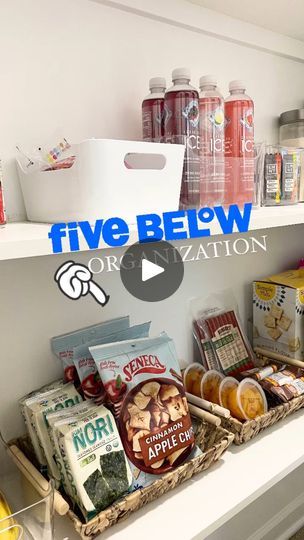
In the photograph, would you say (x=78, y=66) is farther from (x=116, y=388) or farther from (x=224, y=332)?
(x=224, y=332)

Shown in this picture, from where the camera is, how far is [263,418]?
994 mm

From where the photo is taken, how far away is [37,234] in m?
0.65

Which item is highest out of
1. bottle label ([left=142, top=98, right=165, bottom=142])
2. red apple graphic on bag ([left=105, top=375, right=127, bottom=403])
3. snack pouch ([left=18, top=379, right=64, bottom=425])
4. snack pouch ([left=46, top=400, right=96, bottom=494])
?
bottle label ([left=142, top=98, right=165, bottom=142])

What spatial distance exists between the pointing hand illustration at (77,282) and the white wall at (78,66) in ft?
0.52

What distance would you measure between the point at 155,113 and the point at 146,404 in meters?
0.58

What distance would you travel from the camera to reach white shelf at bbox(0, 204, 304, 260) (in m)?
0.59

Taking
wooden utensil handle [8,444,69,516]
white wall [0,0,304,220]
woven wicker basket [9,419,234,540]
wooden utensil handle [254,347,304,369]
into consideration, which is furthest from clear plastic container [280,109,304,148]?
wooden utensil handle [8,444,69,516]

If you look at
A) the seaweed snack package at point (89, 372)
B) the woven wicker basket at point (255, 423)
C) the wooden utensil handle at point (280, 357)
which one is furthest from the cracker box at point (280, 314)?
the seaweed snack package at point (89, 372)

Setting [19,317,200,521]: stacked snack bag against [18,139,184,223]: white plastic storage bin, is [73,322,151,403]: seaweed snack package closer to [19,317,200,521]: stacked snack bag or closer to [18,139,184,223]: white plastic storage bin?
[19,317,200,521]: stacked snack bag

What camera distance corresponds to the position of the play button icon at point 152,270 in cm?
106

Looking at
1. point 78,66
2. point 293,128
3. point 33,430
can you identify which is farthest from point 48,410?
point 293,128

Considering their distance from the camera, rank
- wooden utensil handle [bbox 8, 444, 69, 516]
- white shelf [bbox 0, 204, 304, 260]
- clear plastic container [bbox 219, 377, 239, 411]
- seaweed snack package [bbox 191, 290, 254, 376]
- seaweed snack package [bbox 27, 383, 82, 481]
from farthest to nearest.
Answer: seaweed snack package [bbox 191, 290, 254, 376] < clear plastic container [bbox 219, 377, 239, 411] < seaweed snack package [bbox 27, 383, 82, 481] < wooden utensil handle [bbox 8, 444, 69, 516] < white shelf [bbox 0, 204, 304, 260]

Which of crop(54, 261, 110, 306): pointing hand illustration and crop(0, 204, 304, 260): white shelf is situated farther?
crop(54, 261, 110, 306): pointing hand illustration

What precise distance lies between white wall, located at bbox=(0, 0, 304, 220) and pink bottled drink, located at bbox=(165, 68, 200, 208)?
0.17 meters
